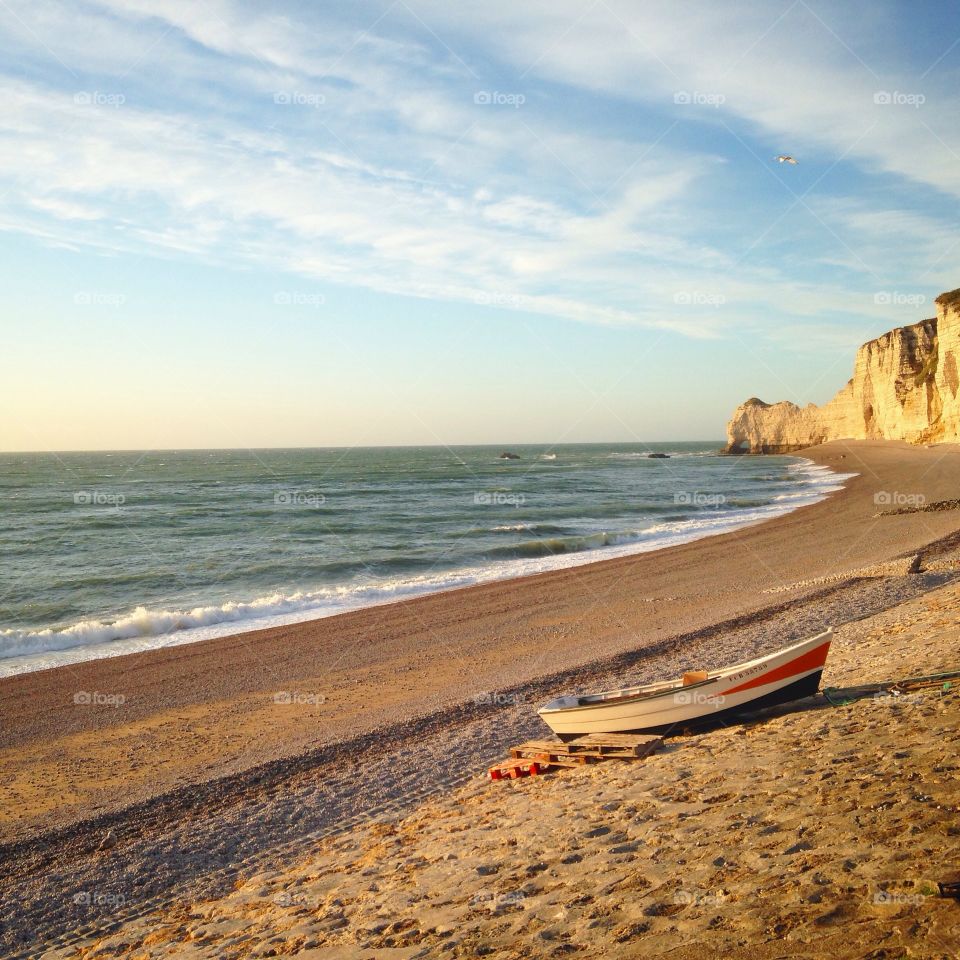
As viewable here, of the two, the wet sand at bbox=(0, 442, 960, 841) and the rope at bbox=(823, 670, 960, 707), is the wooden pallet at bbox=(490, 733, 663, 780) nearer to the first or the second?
the rope at bbox=(823, 670, 960, 707)

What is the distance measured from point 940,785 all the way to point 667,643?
1000cm

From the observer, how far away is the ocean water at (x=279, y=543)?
69.7 ft

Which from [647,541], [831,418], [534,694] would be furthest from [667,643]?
[831,418]

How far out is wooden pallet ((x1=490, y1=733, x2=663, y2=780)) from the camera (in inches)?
348

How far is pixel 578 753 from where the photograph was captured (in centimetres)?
913

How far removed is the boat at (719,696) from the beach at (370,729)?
0.46m

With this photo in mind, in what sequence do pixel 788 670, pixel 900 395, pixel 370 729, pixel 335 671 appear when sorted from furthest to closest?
1. pixel 900 395
2. pixel 335 671
3. pixel 370 729
4. pixel 788 670

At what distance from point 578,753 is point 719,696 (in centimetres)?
193

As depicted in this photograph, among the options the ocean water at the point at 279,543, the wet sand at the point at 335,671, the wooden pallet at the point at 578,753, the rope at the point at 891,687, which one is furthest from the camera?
the ocean water at the point at 279,543

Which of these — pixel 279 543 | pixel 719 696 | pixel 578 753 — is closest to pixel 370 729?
pixel 578 753

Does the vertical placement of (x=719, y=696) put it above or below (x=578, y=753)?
above

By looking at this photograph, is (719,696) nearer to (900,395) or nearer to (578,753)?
(578,753)

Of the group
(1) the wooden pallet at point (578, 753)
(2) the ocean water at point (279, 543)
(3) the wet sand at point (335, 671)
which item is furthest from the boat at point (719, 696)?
(2) the ocean water at point (279, 543)

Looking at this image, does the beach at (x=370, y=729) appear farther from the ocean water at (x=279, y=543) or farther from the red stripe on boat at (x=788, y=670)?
the ocean water at (x=279, y=543)
